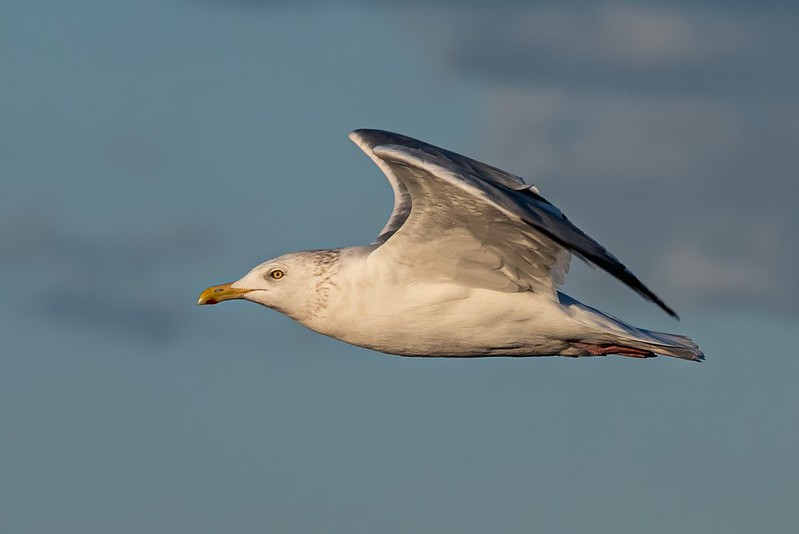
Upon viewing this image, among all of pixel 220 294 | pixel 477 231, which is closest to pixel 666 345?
pixel 477 231

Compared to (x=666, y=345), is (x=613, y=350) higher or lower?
lower

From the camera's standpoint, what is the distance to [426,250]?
18203 mm

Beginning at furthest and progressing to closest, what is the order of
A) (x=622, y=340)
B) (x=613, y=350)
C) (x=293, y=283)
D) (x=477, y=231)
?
(x=613, y=350) < (x=622, y=340) < (x=293, y=283) < (x=477, y=231)

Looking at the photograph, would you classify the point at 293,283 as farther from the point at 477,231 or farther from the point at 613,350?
the point at 613,350

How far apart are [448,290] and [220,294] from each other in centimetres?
308

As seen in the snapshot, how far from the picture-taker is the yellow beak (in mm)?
19656

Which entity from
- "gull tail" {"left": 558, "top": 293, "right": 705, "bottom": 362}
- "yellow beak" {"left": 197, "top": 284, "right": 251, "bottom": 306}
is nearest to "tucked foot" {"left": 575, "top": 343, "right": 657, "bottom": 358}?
"gull tail" {"left": 558, "top": 293, "right": 705, "bottom": 362}

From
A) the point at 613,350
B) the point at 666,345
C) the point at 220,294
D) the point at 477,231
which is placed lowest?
the point at 220,294

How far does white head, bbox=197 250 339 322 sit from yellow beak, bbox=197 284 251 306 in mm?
13

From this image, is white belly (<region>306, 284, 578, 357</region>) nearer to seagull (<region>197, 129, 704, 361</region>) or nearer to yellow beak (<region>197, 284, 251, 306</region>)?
seagull (<region>197, 129, 704, 361</region>)

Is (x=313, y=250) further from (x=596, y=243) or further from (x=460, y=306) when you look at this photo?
(x=596, y=243)

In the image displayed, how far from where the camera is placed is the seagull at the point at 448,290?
18000mm

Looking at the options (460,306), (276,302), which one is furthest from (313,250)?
(460,306)

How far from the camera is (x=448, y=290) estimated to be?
61.0 feet
